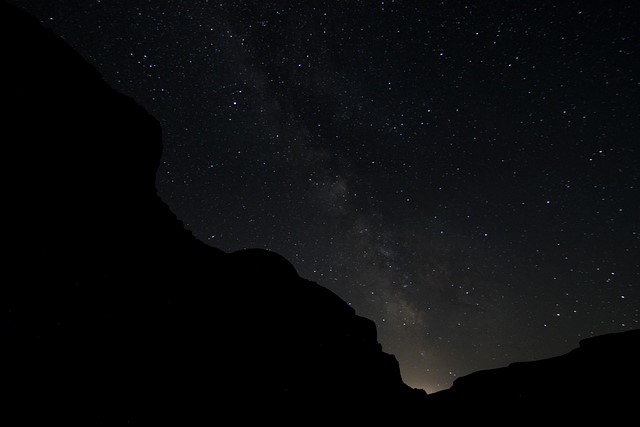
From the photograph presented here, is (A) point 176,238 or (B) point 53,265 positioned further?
(A) point 176,238

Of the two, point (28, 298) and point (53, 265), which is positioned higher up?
point (53, 265)

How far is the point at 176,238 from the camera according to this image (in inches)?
465

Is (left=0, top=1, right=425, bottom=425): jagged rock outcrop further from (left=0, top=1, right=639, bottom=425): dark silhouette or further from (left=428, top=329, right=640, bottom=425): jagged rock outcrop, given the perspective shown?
(left=428, top=329, right=640, bottom=425): jagged rock outcrop

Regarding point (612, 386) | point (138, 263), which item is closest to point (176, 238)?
point (138, 263)

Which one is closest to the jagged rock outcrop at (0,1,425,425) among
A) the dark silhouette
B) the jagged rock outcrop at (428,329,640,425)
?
the dark silhouette

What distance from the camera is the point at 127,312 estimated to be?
28.4ft

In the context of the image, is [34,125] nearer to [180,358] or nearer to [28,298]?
[28,298]

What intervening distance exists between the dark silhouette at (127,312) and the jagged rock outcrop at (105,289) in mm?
34

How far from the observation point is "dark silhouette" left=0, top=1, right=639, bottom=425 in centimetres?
687

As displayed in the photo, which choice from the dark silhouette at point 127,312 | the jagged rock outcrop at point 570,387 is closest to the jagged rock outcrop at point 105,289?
Answer: the dark silhouette at point 127,312

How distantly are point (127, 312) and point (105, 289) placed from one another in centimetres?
91

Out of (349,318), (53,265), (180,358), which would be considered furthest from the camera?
(349,318)

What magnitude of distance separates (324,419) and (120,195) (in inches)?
455

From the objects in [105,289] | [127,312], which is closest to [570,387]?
[127,312]
